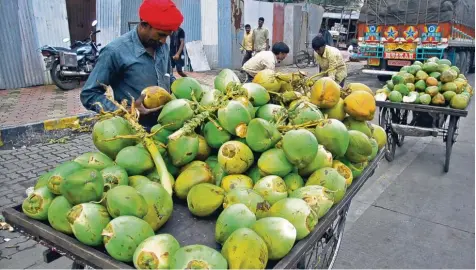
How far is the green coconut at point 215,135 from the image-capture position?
168 centimetres

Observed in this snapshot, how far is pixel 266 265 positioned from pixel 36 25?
350 inches

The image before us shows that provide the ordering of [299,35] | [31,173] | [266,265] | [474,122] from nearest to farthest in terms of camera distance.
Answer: [266,265]
[31,173]
[474,122]
[299,35]

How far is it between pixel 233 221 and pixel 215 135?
0.51m

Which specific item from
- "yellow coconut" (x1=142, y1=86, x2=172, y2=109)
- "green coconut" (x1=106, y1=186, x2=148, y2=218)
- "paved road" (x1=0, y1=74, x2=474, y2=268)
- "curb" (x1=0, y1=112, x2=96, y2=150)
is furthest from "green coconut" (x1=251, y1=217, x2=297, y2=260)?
"curb" (x1=0, y1=112, x2=96, y2=150)

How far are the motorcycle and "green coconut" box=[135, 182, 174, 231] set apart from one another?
737 cm

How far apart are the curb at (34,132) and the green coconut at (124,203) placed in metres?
4.19

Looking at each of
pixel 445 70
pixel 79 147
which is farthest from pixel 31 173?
pixel 445 70

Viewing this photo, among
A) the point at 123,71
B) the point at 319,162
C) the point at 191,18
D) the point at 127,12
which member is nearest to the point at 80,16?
the point at 127,12

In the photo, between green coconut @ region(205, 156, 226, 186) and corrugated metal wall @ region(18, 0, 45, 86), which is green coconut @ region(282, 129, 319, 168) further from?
corrugated metal wall @ region(18, 0, 45, 86)

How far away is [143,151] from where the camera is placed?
158 centimetres

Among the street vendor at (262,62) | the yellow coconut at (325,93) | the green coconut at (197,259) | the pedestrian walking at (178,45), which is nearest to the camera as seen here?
the green coconut at (197,259)

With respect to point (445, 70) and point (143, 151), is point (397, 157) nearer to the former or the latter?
point (445, 70)

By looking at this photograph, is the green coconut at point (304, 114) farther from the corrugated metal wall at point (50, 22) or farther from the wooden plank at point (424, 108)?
the corrugated metal wall at point (50, 22)

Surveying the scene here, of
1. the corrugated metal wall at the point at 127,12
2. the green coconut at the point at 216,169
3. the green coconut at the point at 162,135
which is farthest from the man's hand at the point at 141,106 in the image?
the corrugated metal wall at the point at 127,12
